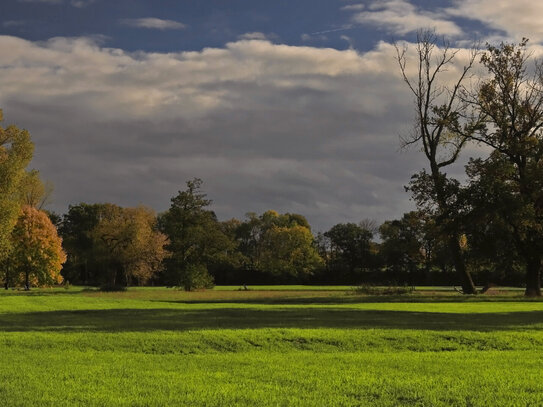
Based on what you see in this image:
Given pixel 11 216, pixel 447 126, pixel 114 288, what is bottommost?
pixel 114 288

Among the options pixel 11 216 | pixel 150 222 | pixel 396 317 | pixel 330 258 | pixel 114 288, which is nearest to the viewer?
pixel 396 317

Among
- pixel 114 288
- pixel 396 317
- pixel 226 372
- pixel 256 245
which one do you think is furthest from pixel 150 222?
pixel 226 372

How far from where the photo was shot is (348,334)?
61.8 feet

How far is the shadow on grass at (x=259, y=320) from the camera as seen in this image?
70.2 ft

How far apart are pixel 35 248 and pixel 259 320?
48.4 m

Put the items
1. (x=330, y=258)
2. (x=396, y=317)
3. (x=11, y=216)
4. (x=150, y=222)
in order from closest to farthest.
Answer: (x=396, y=317)
(x=11, y=216)
(x=150, y=222)
(x=330, y=258)

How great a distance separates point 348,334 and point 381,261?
92.9m

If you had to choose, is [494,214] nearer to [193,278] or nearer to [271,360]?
[271,360]

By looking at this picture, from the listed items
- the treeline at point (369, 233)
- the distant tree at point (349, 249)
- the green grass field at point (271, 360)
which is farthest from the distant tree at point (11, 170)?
the distant tree at point (349, 249)

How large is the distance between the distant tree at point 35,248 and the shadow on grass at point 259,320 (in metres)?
40.1

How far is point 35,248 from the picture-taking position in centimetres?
6556

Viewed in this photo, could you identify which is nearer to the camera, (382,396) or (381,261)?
(382,396)

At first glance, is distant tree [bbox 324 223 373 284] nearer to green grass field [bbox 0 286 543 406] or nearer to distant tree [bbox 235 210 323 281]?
distant tree [bbox 235 210 323 281]

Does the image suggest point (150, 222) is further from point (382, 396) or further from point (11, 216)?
point (382, 396)
